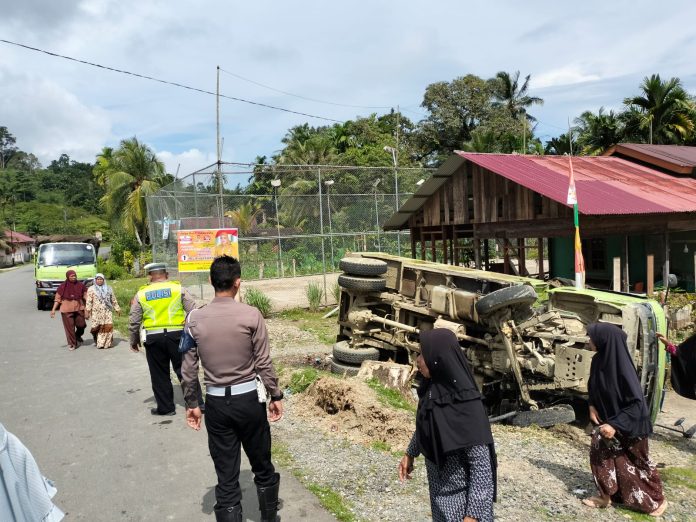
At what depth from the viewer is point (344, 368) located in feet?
29.0

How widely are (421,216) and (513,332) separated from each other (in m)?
10.9

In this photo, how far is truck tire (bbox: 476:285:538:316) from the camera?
653 centimetres

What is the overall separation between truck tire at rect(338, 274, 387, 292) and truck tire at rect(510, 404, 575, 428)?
311 centimetres

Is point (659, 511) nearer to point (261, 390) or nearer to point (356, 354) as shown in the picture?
point (261, 390)

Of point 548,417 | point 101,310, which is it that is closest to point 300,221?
point 101,310

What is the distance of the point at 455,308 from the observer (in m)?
7.48

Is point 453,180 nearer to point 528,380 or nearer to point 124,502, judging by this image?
point 528,380

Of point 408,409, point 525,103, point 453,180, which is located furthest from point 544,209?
point 525,103

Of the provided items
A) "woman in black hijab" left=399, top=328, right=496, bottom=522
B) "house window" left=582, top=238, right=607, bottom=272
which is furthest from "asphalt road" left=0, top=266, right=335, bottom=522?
"house window" left=582, top=238, right=607, bottom=272

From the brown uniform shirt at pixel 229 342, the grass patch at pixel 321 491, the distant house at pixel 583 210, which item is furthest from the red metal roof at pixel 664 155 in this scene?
the brown uniform shirt at pixel 229 342

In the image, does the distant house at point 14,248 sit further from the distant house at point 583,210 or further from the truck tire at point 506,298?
the truck tire at point 506,298

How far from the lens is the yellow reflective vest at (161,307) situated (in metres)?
6.69

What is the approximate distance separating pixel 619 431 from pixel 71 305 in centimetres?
1052

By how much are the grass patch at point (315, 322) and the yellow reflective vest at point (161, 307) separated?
558cm
